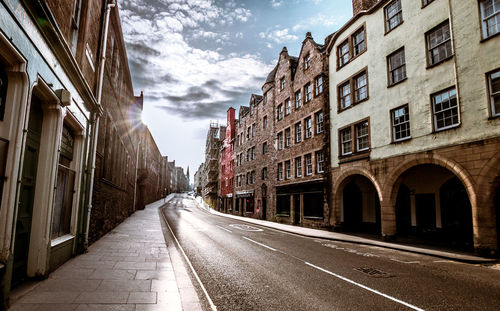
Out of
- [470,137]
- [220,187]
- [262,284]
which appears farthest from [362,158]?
[220,187]

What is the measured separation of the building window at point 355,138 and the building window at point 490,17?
7270 millimetres

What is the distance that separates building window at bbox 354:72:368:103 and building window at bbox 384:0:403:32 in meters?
3.03

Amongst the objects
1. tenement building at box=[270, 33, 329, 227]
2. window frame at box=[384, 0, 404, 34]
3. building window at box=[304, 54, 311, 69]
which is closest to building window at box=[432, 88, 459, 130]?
window frame at box=[384, 0, 404, 34]

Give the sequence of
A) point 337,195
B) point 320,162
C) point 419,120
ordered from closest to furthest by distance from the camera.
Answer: point 419,120
point 337,195
point 320,162

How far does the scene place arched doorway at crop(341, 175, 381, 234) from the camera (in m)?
20.0

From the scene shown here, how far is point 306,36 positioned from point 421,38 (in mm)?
12661

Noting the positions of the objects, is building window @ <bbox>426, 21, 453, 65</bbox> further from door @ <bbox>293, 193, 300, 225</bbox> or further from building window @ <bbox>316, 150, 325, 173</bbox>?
door @ <bbox>293, 193, 300, 225</bbox>

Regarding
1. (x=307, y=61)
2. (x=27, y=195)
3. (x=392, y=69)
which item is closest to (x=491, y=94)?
(x=392, y=69)

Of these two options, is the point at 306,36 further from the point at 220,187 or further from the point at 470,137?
the point at 220,187

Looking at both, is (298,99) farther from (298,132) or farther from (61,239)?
(61,239)

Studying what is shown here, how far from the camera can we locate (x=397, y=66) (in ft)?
53.6

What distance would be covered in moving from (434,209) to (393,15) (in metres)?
11.0

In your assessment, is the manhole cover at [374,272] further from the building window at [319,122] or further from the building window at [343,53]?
the building window at [343,53]

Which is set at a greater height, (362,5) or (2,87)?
(362,5)
